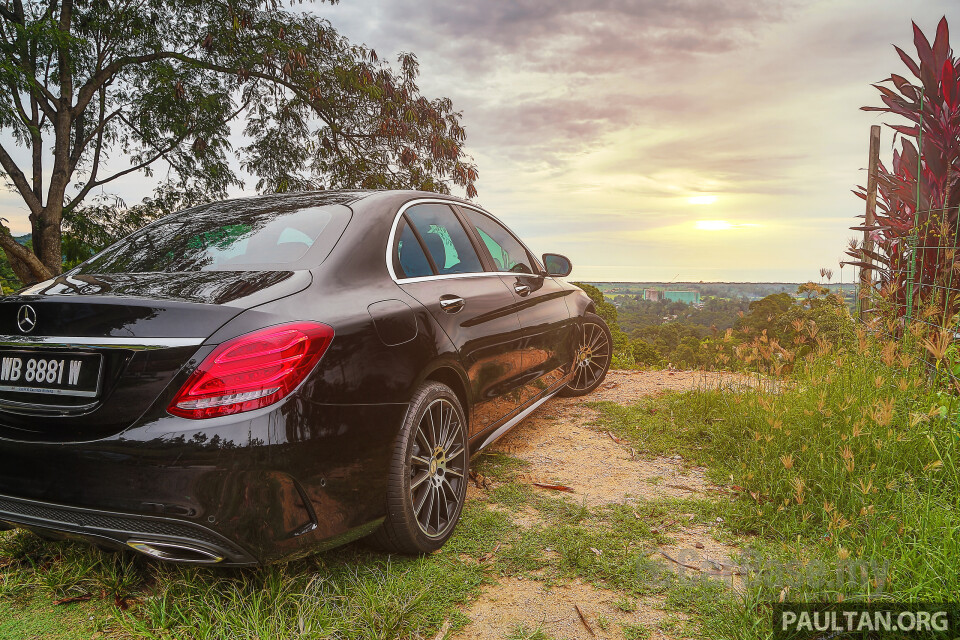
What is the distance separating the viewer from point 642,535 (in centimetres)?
292

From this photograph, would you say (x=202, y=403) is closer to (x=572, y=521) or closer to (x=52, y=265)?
(x=572, y=521)

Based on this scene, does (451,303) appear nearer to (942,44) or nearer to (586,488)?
(586,488)

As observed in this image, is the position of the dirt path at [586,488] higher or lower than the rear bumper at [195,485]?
lower

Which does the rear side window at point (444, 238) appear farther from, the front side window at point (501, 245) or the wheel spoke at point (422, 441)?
the wheel spoke at point (422, 441)

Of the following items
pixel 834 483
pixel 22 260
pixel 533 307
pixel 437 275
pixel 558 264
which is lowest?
pixel 834 483

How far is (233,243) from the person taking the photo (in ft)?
8.83

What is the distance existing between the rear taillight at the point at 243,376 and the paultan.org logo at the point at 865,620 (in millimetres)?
1805

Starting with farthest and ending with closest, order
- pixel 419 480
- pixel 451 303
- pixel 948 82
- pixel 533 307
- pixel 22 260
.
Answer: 1. pixel 22 260
2. pixel 948 82
3. pixel 533 307
4. pixel 451 303
5. pixel 419 480

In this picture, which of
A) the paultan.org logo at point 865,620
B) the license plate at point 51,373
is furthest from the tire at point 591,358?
the license plate at point 51,373

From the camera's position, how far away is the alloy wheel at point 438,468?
2656mm

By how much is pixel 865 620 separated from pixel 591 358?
163 inches

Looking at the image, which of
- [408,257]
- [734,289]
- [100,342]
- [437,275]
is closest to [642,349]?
[734,289]

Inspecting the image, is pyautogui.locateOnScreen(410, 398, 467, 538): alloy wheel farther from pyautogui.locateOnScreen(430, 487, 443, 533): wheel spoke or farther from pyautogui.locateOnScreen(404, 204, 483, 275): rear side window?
pyautogui.locateOnScreen(404, 204, 483, 275): rear side window

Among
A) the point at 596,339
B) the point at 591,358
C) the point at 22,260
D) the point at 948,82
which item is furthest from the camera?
the point at 22,260
